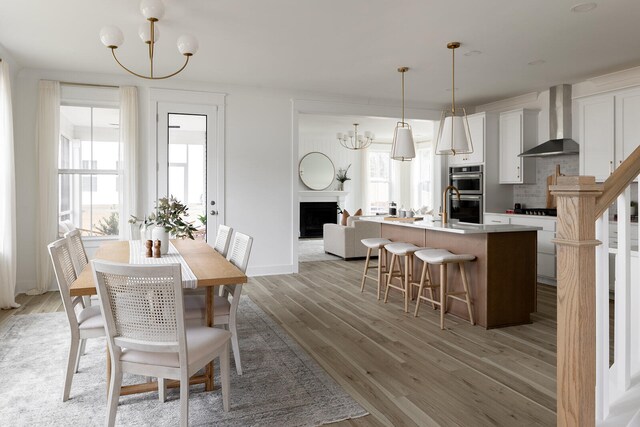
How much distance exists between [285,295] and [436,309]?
5.49 ft

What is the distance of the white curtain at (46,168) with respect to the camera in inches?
204

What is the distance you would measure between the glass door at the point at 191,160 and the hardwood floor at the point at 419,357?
1.50 metres

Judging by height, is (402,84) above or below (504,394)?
above

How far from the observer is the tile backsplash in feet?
19.6

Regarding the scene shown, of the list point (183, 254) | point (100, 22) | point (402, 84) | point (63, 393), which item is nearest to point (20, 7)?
point (100, 22)

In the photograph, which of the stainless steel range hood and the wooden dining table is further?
the stainless steel range hood

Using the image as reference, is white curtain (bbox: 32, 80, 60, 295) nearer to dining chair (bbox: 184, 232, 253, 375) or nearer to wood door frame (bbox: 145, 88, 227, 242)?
wood door frame (bbox: 145, 88, 227, 242)

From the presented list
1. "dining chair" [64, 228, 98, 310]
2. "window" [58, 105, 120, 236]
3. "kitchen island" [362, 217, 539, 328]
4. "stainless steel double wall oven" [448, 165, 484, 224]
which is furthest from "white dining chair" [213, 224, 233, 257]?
"stainless steel double wall oven" [448, 165, 484, 224]

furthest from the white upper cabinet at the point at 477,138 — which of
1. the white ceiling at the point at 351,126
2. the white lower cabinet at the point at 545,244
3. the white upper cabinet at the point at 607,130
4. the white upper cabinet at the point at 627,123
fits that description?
the white upper cabinet at the point at 627,123

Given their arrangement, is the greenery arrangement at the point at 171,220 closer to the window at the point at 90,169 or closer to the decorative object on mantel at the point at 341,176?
the window at the point at 90,169

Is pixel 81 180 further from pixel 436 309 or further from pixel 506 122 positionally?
pixel 506 122

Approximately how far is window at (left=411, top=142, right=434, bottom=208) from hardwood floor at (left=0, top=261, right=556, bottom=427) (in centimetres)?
681

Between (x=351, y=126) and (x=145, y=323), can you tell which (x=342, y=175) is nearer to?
(x=351, y=126)

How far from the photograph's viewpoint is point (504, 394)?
8.44 ft
